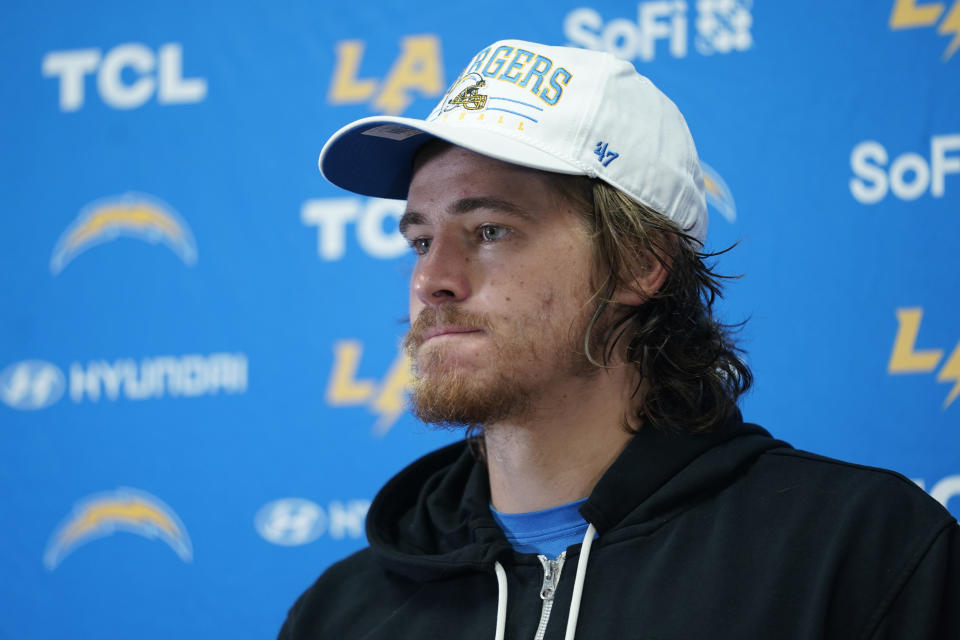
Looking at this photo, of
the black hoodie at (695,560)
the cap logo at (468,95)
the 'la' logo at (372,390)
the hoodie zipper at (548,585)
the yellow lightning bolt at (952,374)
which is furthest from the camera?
the 'la' logo at (372,390)

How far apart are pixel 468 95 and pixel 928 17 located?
2.66 ft

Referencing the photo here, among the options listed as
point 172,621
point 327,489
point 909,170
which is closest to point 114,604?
point 172,621

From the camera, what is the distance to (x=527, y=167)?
1016 mm

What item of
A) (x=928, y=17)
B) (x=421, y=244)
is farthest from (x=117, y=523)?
(x=928, y=17)

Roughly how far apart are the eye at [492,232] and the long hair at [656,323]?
79mm

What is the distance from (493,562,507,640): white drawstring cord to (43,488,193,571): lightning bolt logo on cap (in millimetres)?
836

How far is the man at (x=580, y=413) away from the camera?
0.89 m

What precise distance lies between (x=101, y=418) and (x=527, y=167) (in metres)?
1.04

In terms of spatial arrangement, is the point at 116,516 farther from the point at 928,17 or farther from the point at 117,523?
the point at 928,17

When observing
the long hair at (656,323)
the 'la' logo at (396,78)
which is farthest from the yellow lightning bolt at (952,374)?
the 'la' logo at (396,78)

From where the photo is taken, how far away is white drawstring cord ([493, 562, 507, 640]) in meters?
0.95

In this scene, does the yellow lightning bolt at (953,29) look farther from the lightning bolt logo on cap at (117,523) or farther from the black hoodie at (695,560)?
the lightning bolt logo on cap at (117,523)

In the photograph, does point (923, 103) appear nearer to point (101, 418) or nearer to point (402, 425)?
point (402, 425)

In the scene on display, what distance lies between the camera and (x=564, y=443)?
102 cm
